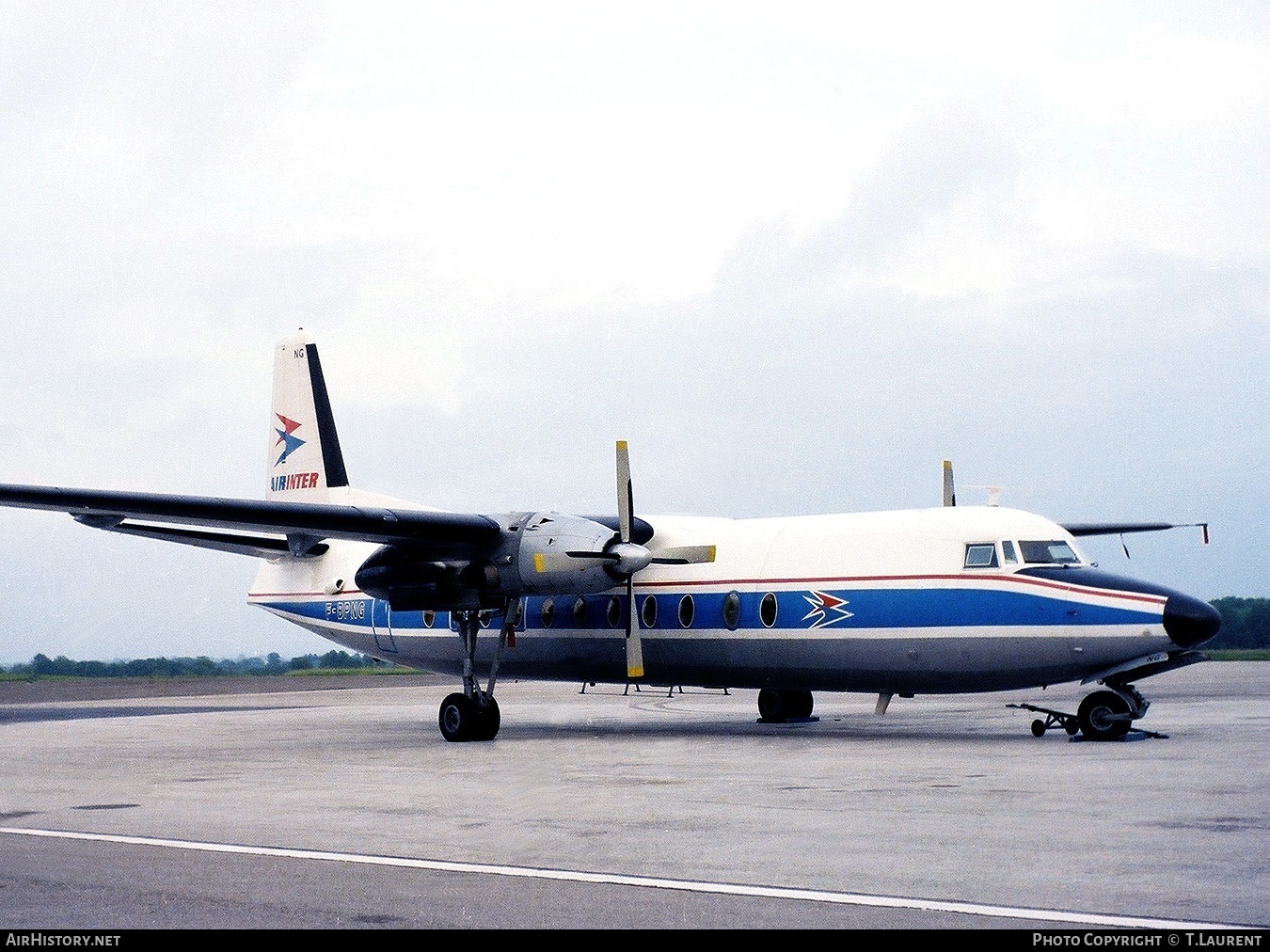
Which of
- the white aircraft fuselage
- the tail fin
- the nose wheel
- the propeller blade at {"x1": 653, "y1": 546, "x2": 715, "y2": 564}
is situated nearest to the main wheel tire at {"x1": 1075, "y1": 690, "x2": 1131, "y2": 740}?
the white aircraft fuselage

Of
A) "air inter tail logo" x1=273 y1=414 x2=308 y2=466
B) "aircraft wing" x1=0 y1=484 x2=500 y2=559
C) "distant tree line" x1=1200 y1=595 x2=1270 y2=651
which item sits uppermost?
"air inter tail logo" x1=273 y1=414 x2=308 y2=466

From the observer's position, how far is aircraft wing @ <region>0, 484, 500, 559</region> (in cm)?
2009

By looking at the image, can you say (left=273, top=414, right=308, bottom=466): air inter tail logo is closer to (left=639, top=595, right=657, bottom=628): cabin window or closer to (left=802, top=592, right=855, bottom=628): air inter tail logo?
(left=639, top=595, right=657, bottom=628): cabin window

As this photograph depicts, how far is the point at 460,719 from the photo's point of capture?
72.3 ft

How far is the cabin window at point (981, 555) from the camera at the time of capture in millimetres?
20016

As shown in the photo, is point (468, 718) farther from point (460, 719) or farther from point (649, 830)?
point (649, 830)

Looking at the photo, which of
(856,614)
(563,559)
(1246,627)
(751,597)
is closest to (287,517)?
(563,559)

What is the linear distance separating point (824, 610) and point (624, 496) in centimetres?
373

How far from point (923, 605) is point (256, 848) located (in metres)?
11.9

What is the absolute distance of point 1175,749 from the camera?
57.9 ft

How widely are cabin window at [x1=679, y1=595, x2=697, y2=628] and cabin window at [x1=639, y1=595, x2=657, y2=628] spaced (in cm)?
55

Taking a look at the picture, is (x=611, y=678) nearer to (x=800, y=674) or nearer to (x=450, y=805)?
(x=800, y=674)

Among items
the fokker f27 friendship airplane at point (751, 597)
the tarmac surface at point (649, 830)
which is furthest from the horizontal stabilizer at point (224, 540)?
the tarmac surface at point (649, 830)

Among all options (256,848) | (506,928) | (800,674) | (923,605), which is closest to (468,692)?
(800,674)
